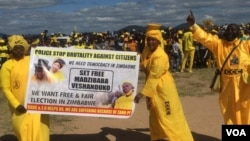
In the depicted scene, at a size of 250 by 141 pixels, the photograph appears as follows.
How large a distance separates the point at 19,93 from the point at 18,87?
0.08m

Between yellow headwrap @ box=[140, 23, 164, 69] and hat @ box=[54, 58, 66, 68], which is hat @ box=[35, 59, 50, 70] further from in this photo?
yellow headwrap @ box=[140, 23, 164, 69]

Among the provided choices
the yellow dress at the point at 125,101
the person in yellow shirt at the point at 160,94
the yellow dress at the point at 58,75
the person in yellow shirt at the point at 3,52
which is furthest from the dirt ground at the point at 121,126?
the person in yellow shirt at the point at 3,52

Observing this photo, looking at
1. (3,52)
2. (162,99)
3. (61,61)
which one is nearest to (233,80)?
(162,99)

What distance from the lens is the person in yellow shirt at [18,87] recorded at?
5992 mm

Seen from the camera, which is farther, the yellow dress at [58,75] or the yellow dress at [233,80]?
the yellow dress at [233,80]

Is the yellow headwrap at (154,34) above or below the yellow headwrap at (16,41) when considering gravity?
above

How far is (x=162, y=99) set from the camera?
6574 mm

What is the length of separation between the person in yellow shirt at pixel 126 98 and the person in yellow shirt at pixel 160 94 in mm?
83

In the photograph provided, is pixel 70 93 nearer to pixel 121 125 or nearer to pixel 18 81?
pixel 18 81

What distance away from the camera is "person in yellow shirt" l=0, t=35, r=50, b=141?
5.99 m

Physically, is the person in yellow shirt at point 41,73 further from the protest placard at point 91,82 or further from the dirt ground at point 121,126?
the dirt ground at point 121,126

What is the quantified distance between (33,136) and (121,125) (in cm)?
355

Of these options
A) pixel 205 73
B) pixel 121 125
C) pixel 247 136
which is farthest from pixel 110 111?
pixel 205 73

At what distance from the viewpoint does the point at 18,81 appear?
6051mm
